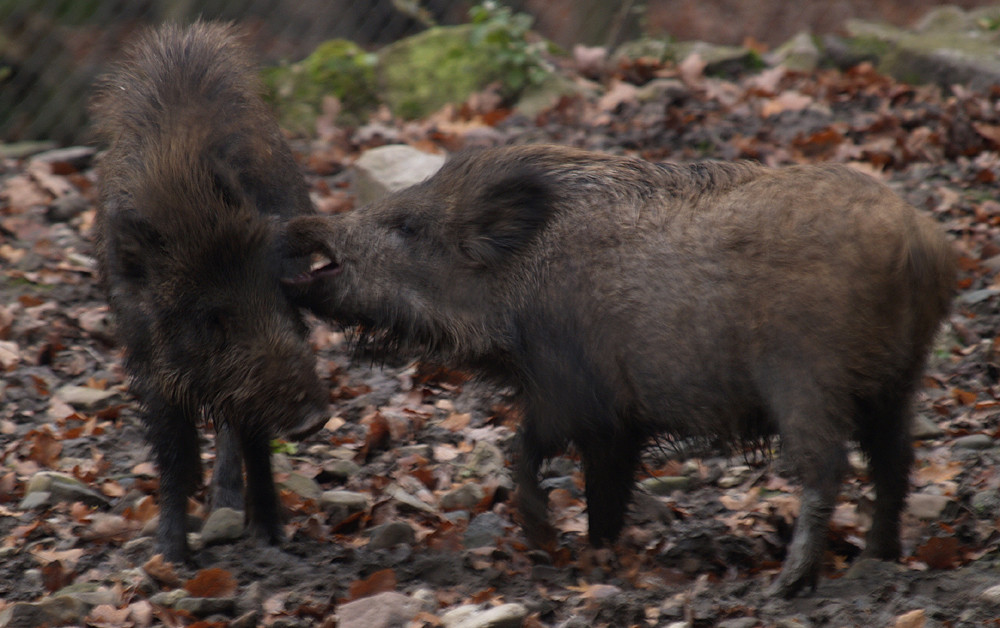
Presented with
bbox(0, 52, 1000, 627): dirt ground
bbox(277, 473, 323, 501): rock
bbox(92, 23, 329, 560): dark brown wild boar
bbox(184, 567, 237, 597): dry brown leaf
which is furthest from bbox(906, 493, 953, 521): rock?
bbox(184, 567, 237, 597): dry brown leaf

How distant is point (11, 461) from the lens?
5.17 m

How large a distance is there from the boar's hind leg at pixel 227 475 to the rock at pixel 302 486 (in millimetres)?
204

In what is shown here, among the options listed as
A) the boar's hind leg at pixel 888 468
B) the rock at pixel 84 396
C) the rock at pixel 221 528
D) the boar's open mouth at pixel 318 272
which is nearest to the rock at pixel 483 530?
the rock at pixel 221 528

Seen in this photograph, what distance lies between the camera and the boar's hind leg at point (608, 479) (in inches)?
165

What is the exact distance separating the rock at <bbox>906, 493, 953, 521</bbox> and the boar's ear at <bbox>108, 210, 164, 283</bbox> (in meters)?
2.96

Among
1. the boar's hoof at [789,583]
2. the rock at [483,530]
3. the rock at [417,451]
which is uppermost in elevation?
the boar's hoof at [789,583]

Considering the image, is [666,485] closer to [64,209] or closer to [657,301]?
[657,301]

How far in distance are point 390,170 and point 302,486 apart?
2.83m

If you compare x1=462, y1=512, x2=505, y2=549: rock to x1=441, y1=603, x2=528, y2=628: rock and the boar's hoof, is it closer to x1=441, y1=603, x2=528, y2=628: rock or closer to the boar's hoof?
x1=441, y1=603, x2=528, y2=628: rock

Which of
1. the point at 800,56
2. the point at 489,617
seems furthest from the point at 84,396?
the point at 800,56

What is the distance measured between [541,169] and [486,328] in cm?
66

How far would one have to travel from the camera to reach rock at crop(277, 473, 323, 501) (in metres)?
4.90

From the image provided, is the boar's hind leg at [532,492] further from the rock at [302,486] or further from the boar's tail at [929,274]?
the boar's tail at [929,274]

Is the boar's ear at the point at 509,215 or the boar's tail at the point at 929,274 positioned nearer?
the boar's tail at the point at 929,274
